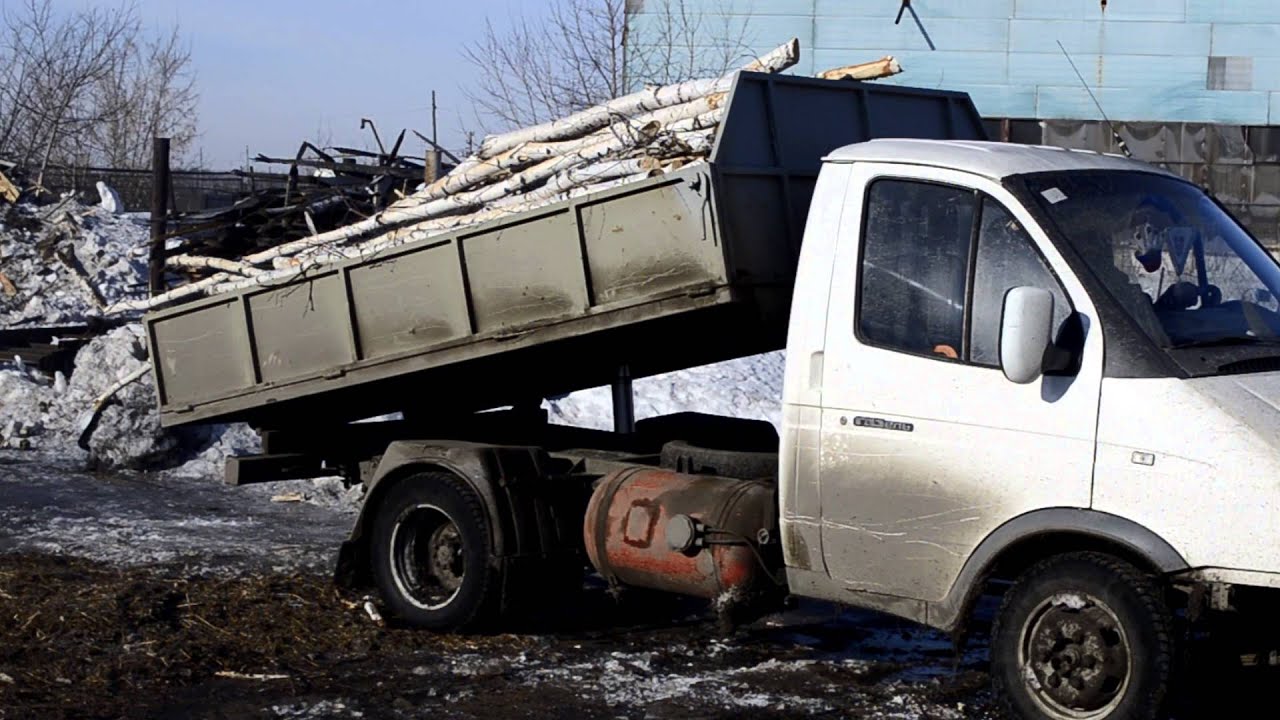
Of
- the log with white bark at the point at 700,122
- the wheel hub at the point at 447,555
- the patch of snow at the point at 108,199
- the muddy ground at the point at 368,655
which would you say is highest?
the patch of snow at the point at 108,199

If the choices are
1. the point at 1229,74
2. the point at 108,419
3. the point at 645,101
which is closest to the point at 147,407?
the point at 108,419

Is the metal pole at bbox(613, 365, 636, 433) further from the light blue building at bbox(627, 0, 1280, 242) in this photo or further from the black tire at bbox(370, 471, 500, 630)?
the light blue building at bbox(627, 0, 1280, 242)

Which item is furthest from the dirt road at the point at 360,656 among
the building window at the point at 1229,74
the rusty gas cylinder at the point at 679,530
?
the building window at the point at 1229,74

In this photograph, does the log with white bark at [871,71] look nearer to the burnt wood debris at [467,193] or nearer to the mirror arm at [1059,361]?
the burnt wood debris at [467,193]

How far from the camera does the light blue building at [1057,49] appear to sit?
878 inches

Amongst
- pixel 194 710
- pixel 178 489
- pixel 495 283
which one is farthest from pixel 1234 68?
pixel 194 710

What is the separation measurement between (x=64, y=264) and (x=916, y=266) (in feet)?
54.5

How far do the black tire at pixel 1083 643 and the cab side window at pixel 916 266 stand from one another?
950 millimetres

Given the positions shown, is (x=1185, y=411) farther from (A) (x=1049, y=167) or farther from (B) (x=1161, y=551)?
(A) (x=1049, y=167)

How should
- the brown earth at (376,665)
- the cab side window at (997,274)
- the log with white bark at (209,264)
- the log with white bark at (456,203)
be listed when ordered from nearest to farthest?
the cab side window at (997,274), the brown earth at (376,665), the log with white bark at (456,203), the log with white bark at (209,264)

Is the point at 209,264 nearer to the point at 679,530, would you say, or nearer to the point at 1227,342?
the point at 679,530

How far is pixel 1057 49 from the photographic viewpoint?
73.7 ft

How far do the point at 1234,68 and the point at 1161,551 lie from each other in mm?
19231

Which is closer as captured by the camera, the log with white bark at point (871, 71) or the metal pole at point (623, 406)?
the log with white bark at point (871, 71)
